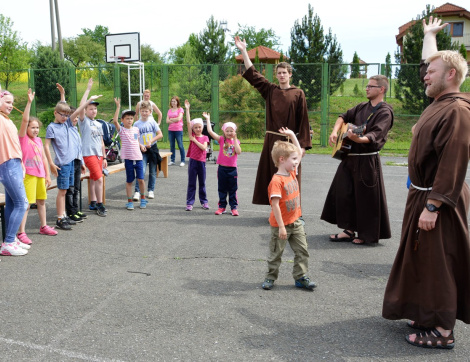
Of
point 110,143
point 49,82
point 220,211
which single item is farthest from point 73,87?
point 220,211

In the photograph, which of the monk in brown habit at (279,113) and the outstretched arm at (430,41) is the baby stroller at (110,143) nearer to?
the monk in brown habit at (279,113)

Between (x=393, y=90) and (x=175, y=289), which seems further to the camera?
(x=393, y=90)

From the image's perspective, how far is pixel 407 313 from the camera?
13.1ft

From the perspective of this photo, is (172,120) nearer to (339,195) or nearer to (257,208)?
(257,208)

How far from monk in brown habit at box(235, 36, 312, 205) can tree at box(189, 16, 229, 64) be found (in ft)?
123

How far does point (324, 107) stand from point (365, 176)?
46.5 feet

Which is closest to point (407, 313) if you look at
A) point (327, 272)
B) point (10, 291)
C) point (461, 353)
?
point (461, 353)

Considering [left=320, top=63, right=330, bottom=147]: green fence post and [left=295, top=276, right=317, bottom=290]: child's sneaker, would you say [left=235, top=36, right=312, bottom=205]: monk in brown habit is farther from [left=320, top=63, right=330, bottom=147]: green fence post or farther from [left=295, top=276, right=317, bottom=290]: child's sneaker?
[left=320, top=63, right=330, bottom=147]: green fence post

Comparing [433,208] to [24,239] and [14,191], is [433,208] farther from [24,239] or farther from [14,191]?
[24,239]

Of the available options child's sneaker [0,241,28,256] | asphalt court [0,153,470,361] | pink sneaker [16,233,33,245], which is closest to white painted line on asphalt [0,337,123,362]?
asphalt court [0,153,470,361]

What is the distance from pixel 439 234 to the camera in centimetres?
383

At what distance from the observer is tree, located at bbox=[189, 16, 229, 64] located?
4394 centimetres

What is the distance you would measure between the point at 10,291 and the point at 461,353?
406cm

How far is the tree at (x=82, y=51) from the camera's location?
76062 millimetres
